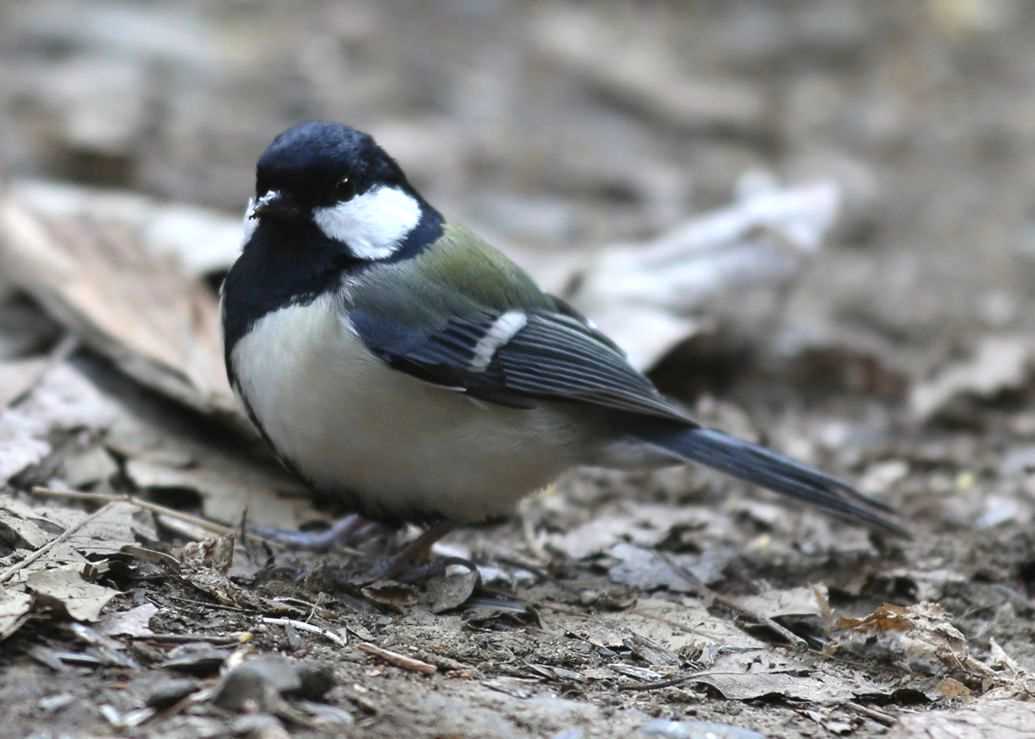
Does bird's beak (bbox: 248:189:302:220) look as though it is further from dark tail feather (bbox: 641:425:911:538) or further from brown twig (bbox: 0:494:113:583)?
dark tail feather (bbox: 641:425:911:538)

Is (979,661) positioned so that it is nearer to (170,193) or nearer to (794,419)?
(794,419)

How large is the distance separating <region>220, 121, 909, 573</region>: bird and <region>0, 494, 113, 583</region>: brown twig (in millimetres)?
451

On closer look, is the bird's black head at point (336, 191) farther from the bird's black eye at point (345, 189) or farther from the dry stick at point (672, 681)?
the dry stick at point (672, 681)

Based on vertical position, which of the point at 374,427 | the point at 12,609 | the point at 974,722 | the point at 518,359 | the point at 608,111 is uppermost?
the point at 608,111

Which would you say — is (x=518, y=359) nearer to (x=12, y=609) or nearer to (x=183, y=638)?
(x=183, y=638)

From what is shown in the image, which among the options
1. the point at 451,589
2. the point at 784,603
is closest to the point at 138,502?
the point at 451,589

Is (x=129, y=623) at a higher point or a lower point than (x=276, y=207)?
lower

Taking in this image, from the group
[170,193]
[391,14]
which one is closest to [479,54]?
[391,14]

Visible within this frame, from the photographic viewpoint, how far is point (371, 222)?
3373 mm

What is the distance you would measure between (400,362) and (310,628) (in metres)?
0.70

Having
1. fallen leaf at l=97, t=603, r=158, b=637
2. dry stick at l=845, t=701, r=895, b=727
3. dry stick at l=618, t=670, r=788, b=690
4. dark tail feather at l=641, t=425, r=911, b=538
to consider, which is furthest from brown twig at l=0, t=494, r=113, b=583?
dry stick at l=845, t=701, r=895, b=727

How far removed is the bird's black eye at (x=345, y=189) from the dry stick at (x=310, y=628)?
3.46 ft

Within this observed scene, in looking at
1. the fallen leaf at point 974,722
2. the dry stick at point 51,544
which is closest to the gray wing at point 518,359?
the dry stick at point 51,544

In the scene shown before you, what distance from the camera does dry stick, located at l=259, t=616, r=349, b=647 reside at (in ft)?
9.32
